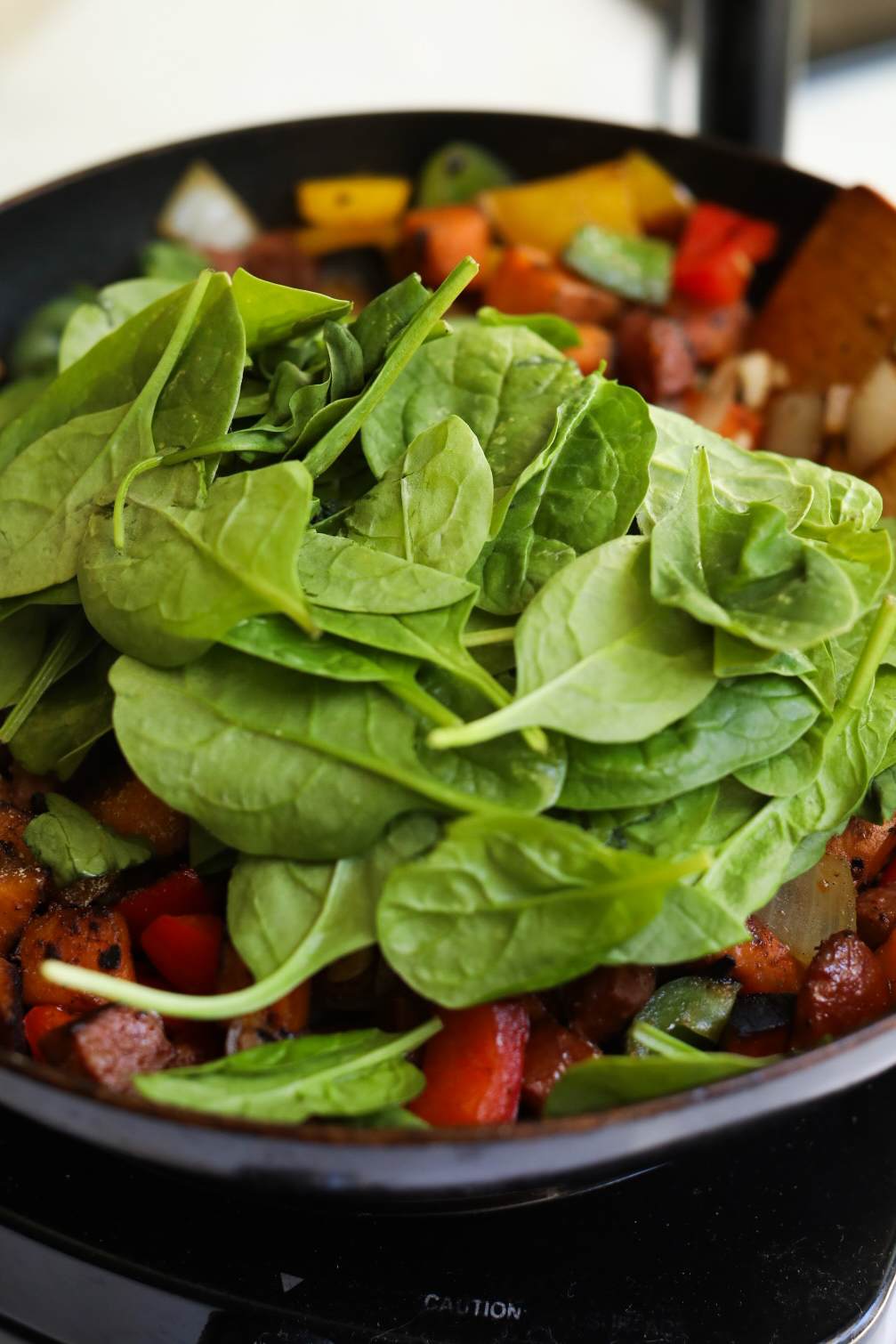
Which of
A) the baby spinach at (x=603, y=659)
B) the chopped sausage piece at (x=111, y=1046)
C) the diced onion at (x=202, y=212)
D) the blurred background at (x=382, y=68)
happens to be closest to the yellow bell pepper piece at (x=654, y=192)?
the diced onion at (x=202, y=212)

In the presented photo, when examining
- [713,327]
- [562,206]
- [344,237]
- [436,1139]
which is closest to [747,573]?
[436,1139]

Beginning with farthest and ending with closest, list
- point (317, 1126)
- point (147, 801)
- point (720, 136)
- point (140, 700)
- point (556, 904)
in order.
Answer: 1. point (720, 136)
2. point (147, 801)
3. point (140, 700)
4. point (556, 904)
5. point (317, 1126)

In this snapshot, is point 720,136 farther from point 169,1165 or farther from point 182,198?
point 169,1165

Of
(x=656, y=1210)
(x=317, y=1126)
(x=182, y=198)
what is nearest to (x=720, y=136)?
(x=182, y=198)

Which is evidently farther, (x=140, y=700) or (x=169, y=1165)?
(x=140, y=700)

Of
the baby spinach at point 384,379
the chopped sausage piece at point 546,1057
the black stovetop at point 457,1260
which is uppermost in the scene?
the baby spinach at point 384,379

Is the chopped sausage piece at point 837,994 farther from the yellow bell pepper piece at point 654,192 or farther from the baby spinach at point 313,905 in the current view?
the yellow bell pepper piece at point 654,192

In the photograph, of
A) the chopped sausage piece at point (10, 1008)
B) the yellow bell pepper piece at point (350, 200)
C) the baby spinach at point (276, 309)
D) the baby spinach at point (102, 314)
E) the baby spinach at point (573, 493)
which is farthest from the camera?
the yellow bell pepper piece at point (350, 200)
